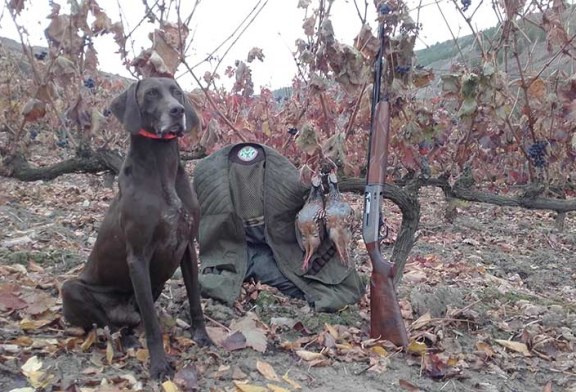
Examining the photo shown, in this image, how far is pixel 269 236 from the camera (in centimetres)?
466

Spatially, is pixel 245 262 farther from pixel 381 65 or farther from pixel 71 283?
pixel 381 65

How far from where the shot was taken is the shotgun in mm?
3834

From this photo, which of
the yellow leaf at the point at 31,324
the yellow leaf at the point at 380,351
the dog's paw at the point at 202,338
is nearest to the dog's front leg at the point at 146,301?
the dog's paw at the point at 202,338

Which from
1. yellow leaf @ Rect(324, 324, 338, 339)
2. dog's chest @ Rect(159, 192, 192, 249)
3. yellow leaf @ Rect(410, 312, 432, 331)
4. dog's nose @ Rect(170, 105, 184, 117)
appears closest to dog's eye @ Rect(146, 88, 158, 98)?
dog's nose @ Rect(170, 105, 184, 117)

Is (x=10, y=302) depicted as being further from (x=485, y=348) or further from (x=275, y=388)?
(x=485, y=348)

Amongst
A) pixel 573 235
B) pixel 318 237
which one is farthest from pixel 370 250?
pixel 573 235

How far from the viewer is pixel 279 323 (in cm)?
412

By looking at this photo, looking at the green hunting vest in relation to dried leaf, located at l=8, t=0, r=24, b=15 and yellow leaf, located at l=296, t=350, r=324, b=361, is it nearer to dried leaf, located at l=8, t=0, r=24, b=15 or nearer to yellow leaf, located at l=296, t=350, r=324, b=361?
yellow leaf, located at l=296, t=350, r=324, b=361

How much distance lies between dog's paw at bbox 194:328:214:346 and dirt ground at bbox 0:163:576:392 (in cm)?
4

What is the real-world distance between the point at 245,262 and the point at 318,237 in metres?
0.55

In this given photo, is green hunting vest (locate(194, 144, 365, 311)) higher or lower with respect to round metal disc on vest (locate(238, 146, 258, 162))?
lower

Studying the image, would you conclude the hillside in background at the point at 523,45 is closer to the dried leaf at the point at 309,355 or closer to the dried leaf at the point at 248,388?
the dried leaf at the point at 309,355

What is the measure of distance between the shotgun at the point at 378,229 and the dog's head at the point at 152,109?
4.07 feet

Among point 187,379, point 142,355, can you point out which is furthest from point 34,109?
point 187,379
